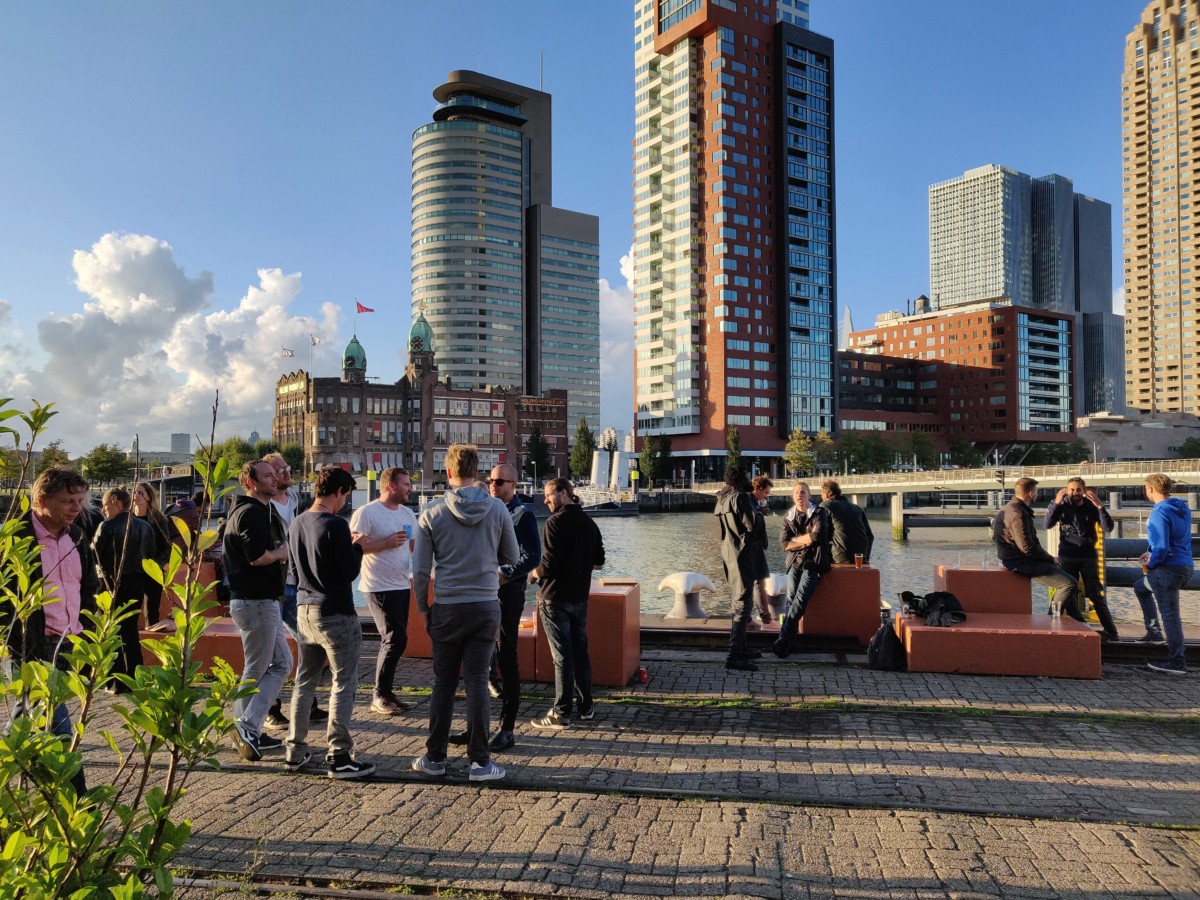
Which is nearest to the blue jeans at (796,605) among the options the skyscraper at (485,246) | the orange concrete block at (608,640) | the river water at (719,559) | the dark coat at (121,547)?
the orange concrete block at (608,640)

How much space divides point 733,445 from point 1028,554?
90.9 m

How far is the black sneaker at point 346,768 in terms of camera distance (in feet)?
19.4

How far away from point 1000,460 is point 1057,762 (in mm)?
138271

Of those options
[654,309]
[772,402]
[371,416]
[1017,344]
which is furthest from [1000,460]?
[371,416]

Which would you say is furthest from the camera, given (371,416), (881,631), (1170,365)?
(1170,365)

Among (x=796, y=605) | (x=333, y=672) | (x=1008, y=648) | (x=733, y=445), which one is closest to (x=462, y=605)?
(x=333, y=672)

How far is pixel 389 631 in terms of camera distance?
786 centimetres

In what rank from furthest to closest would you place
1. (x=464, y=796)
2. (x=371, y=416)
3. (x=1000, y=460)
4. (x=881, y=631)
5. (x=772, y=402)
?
(x=1000, y=460) < (x=371, y=416) < (x=772, y=402) < (x=881, y=631) < (x=464, y=796)

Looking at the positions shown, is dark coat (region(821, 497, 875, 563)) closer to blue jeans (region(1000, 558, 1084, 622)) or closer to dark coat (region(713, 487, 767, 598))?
dark coat (region(713, 487, 767, 598))

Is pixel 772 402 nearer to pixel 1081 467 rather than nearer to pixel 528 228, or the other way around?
pixel 1081 467

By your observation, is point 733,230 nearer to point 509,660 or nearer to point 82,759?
point 509,660

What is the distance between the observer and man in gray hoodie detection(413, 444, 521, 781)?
5875mm

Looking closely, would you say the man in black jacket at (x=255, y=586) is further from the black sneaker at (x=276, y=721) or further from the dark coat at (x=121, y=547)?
the dark coat at (x=121, y=547)

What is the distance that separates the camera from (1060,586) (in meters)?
9.95
